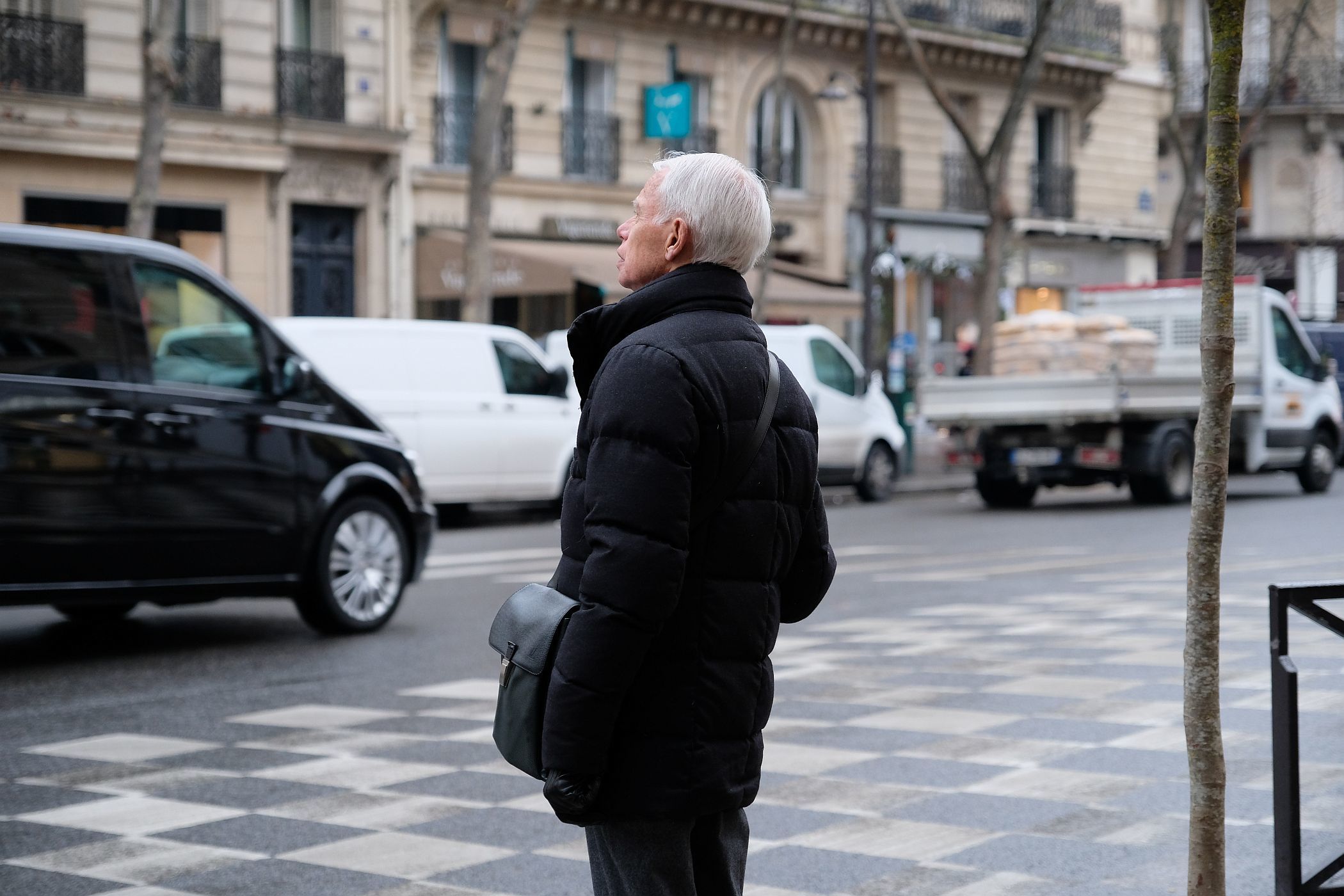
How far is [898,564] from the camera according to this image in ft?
45.9

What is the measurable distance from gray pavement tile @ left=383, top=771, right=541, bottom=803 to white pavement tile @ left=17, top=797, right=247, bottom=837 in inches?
25.1

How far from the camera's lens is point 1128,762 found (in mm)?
6344

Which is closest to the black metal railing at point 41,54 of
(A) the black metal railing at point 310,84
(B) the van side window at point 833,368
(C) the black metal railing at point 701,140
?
(A) the black metal railing at point 310,84

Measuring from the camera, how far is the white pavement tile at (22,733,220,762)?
6754 mm

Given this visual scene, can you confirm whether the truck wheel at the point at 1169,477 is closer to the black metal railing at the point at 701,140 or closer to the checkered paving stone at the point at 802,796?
the checkered paving stone at the point at 802,796

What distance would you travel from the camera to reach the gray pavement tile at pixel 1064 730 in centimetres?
681

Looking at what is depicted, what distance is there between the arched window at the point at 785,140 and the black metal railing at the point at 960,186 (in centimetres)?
362

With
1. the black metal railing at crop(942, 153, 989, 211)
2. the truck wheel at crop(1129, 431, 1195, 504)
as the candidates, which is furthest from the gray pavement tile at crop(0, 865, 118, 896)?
the black metal railing at crop(942, 153, 989, 211)

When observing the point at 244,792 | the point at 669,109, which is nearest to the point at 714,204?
the point at 244,792

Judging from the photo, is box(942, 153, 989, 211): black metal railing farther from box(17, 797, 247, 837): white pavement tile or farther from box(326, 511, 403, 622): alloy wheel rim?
box(17, 797, 247, 837): white pavement tile

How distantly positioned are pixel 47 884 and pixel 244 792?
1.19 metres

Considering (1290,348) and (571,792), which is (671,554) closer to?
(571,792)

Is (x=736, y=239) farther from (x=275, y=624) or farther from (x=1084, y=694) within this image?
(x=275, y=624)

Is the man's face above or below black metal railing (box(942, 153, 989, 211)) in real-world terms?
below
